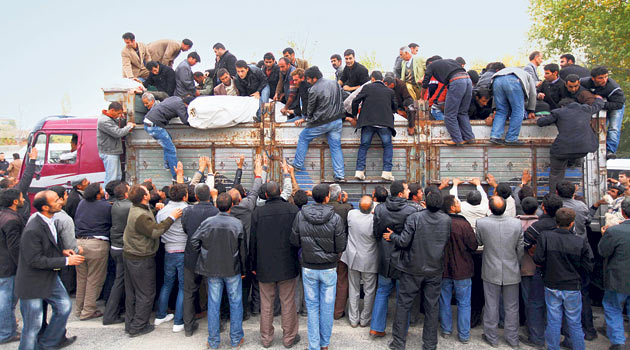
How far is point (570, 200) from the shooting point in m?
4.98

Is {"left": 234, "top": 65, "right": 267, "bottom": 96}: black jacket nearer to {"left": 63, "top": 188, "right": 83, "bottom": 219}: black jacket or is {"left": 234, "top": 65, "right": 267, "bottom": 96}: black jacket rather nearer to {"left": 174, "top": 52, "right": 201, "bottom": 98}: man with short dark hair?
{"left": 174, "top": 52, "right": 201, "bottom": 98}: man with short dark hair

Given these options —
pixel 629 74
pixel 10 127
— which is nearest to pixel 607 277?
pixel 629 74

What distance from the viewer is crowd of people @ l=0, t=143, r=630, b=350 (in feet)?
14.4

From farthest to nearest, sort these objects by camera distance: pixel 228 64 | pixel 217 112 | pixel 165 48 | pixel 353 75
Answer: pixel 165 48
pixel 228 64
pixel 353 75
pixel 217 112

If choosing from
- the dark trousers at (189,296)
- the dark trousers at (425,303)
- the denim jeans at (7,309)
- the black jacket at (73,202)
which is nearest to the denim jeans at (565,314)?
the dark trousers at (425,303)

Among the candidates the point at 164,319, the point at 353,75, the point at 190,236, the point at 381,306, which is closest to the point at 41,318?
the point at 164,319

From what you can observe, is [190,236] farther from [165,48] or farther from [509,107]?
[165,48]

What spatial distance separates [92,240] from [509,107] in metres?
6.55

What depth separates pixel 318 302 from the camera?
4.68 m

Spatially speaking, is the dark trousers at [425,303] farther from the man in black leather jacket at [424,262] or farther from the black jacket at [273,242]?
the black jacket at [273,242]

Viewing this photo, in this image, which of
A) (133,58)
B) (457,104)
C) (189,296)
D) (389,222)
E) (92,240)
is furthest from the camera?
(133,58)

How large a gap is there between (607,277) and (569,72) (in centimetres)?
410

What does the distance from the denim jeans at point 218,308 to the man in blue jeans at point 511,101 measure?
4.48 metres

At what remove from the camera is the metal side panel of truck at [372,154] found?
621 centimetres
